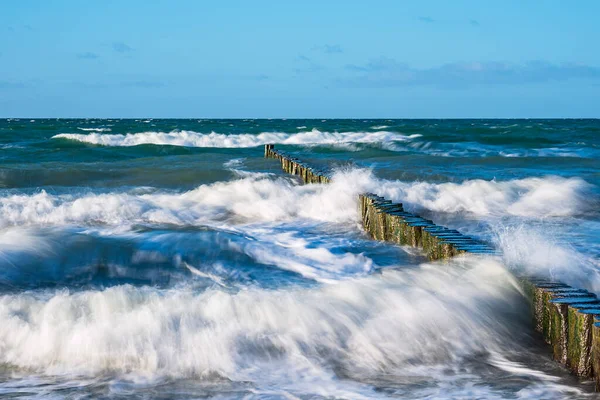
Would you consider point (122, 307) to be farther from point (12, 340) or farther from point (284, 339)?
point (284, 339)

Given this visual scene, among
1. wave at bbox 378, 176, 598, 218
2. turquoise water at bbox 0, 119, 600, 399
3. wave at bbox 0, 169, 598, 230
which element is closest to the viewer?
turquoise water at bbox 0, 119, 600, 399

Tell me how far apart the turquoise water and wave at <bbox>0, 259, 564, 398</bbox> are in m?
0.01

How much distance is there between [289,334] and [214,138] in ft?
93.4

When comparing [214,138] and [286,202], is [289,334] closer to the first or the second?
[286,202]

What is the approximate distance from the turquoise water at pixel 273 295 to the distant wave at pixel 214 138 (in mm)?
20670

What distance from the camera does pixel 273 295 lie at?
4395mm

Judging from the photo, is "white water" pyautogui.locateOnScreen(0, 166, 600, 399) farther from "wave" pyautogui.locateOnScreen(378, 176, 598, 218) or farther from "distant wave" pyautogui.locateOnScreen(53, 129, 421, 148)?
"distant wave" pyautogui.locateOnScreen(53, 129, 421, 148)

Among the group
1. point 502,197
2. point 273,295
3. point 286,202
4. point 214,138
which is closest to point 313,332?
point 273,295

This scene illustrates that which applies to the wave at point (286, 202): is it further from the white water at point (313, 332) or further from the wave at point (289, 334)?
the wave at point (289, 334)

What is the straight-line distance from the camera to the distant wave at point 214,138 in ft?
100

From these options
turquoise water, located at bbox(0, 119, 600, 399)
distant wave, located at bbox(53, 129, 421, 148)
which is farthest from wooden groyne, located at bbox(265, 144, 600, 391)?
distant wave, located at bbox(53, 129, 421, 148)

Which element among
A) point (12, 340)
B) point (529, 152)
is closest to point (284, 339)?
point (12, 340)

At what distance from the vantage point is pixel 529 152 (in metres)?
23.5

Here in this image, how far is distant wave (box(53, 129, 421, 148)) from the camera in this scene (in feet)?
100
